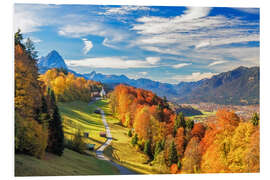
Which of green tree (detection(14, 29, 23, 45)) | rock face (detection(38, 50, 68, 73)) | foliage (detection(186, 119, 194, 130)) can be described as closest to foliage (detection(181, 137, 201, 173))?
foliage (detection(186, 119, 194, 130))

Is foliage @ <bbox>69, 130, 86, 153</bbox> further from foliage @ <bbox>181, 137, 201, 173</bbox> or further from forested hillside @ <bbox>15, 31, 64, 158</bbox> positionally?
foliage @ <bbox>181, 137, 201, 173</bbox>

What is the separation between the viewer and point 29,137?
815 cm

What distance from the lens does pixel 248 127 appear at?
9.35 m

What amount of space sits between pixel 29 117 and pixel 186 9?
7766 millimetres

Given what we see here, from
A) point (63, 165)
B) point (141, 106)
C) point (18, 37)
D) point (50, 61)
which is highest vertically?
point (18, 37)

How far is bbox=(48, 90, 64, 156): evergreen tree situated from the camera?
9.67 m

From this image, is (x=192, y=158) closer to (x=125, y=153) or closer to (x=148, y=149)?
(x=148, y=149)

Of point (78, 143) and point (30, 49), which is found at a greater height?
point (30, 49)

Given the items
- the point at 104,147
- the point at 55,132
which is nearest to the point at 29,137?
the point at 55,132

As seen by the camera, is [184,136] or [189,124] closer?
[189,124]

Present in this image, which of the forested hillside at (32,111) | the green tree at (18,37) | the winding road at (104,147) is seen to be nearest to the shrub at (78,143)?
the forested hillside at (32,111)

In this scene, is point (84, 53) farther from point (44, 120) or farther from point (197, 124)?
point (197, 124)

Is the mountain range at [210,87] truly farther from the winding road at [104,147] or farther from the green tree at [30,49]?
the winding road at [104,147]

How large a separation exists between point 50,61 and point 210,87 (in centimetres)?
719
